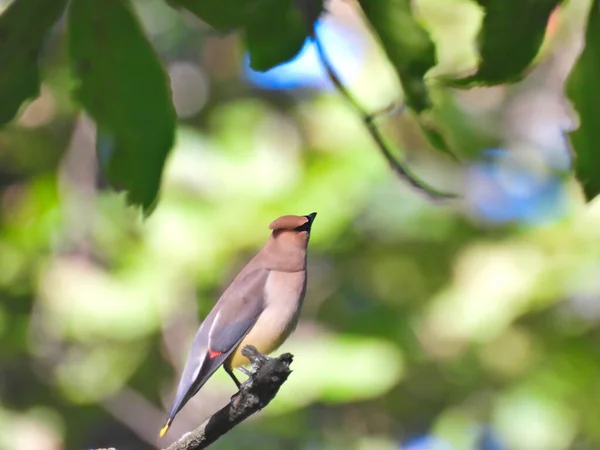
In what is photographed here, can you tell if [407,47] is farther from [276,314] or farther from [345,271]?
[345,271]

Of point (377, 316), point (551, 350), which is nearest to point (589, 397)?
point (551, 350)

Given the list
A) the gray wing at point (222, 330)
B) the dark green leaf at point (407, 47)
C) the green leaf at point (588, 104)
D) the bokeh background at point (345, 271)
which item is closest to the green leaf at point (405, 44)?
the dark green leaf at point (407, 47)

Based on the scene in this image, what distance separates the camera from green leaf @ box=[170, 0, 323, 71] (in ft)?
2.06

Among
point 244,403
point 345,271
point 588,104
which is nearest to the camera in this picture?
point 244,403

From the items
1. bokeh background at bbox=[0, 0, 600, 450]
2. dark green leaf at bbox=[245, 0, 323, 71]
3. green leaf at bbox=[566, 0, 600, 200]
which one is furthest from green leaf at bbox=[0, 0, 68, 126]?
bokeh background at bbox=[0, 0, 600, 450]

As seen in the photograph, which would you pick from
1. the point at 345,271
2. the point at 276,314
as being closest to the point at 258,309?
the point at 276,314

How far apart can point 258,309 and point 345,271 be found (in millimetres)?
2273

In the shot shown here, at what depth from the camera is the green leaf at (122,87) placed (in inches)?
24.7

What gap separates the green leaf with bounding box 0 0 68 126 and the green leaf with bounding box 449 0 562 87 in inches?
11.8

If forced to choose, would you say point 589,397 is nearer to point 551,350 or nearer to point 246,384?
point 551,350

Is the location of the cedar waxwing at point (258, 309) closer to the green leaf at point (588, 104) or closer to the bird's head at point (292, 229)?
the bird's head at point (292, 229)

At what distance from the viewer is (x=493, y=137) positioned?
287 cm

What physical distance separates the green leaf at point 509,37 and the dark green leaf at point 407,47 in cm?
3

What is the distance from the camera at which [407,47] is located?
62 cm
